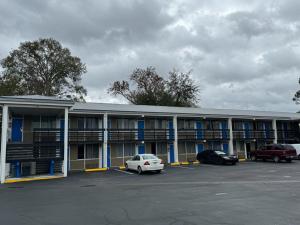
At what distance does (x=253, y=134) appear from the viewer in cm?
3175

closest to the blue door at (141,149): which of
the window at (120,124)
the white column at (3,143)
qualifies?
the window at (120,124)

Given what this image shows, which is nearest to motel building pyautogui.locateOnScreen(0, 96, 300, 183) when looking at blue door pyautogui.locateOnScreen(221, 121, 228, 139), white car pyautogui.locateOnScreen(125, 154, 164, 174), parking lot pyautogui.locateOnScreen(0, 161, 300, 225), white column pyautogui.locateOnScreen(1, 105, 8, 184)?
white column pyautogui.locateOnScreen(1, 105, 8, 184)

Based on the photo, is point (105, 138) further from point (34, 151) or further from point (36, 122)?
point (34, 151)

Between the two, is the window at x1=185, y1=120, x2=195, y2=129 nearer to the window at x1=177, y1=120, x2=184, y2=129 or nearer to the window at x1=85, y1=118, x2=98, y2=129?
the window at x1=177, y1=120, x2=184, y2=129

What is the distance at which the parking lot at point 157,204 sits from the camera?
7512 millimetres

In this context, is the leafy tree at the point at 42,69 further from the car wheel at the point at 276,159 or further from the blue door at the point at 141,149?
the car wheel at the point at 276,159

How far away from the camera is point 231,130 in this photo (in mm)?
29094

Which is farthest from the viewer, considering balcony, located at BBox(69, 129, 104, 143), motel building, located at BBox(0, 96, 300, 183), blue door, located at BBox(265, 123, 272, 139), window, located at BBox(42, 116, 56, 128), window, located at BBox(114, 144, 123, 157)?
blue door, located at BBox(265, 123, 272, 139)

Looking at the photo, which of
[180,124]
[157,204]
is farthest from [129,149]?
[157,204]

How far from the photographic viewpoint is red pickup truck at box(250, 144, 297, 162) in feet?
82.5

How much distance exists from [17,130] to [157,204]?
1538cm

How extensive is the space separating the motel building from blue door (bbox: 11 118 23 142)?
1.6 inches

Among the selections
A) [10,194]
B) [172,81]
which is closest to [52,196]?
[10,194]

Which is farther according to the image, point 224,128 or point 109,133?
point 224,128
